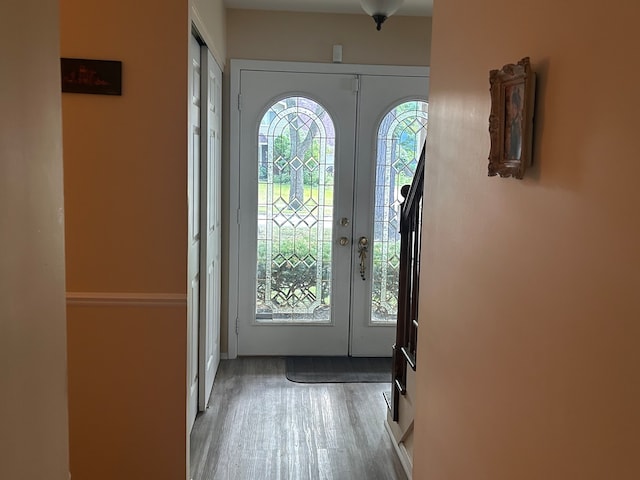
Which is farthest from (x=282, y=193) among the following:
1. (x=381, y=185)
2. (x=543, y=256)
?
(x=543, y=256)

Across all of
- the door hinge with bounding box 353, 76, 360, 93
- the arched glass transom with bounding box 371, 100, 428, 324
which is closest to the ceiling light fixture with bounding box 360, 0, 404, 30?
the door hinge with bounding box 353, 76, 360, 93

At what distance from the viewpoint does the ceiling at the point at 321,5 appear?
3.81 meters

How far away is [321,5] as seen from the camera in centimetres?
388

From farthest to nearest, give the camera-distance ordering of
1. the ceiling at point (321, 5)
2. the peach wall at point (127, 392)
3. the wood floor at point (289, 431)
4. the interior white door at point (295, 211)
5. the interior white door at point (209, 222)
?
the interior white door at point (295, 211), the ceiling at point (321, 5), the interior white door at point (209, 222), the wood floor at point (289, 431), the peach wall at point (127, 392)

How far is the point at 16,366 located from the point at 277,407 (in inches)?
106

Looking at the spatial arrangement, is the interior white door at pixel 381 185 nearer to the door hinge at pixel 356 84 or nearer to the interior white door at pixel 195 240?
the door hinge at pixel 356 84

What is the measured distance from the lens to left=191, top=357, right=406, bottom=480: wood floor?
281 cm

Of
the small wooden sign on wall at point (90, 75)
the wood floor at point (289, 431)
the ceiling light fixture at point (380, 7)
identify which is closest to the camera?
the small wooden sign on wall at point (90, 75)

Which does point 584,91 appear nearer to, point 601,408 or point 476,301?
point 601,408

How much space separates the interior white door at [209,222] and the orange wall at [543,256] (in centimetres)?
159

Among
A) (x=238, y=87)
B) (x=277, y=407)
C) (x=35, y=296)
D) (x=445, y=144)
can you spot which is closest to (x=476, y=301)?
(x=445, y=144)

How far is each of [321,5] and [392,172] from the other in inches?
47.9

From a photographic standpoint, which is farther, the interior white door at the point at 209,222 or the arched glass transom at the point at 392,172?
the arched glass transom at the point at 392,172

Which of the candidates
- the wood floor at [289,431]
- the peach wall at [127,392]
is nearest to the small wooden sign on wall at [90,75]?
the peach wall at [127,392]
